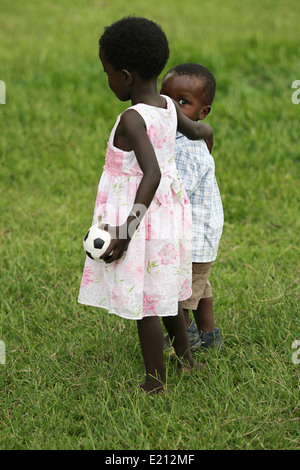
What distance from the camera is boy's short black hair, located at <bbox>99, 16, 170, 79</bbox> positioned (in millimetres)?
2445

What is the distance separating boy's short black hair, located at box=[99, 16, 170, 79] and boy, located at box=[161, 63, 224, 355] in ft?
1.61

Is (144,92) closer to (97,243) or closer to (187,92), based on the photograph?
(187,92)

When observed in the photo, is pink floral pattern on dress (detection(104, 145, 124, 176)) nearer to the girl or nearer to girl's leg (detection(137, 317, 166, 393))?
the girl

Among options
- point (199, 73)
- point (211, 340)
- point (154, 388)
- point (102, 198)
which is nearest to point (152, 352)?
point (154, 388)

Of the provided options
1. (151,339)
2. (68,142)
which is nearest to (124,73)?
(151,339)

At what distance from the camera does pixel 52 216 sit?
4.90 m

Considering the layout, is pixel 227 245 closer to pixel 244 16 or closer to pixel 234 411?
pixel 234 411

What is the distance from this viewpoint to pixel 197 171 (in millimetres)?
3014

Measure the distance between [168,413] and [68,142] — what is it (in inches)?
150
